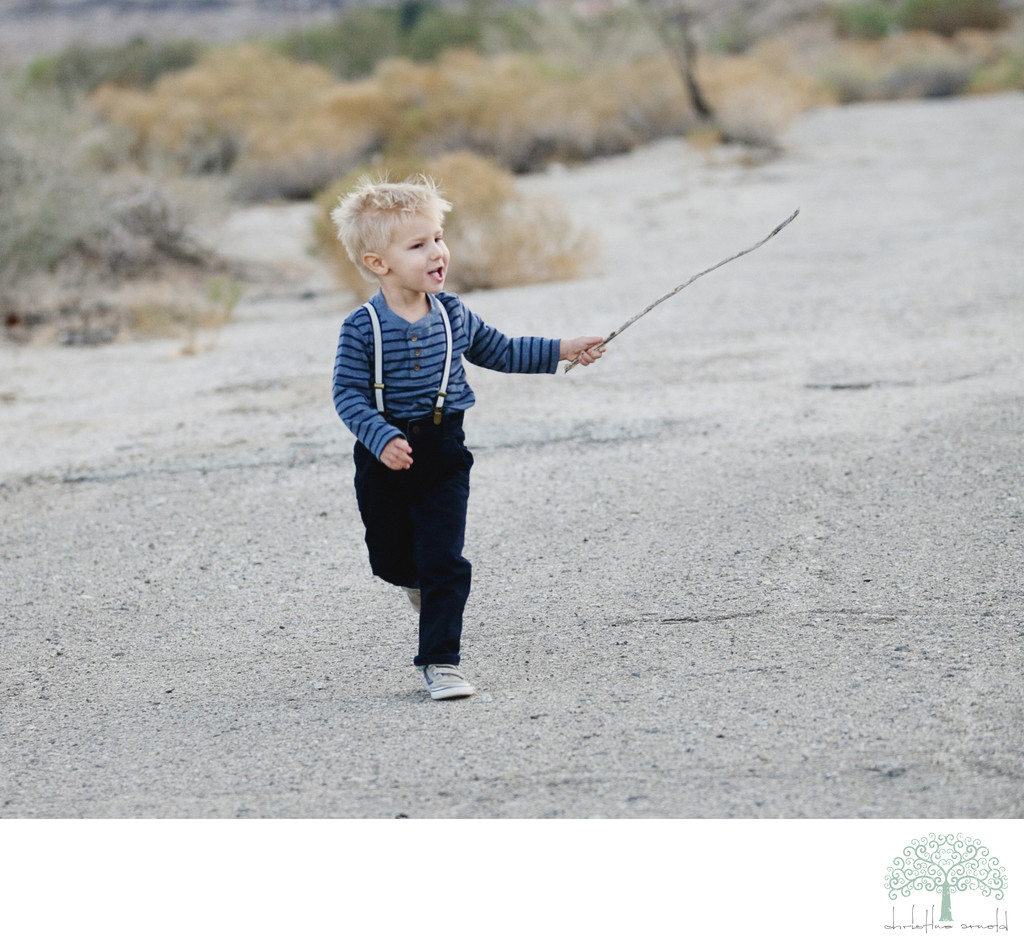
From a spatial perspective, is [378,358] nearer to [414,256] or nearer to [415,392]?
[415,392]

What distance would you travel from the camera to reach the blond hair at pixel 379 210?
141 inches

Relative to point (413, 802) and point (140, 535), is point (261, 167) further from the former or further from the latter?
point (413, 802)

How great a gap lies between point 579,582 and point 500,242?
8014 millimetres

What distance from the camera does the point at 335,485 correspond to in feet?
20.7

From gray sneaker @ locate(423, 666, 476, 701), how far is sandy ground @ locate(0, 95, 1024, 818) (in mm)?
54

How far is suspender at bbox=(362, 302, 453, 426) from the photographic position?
361 cm

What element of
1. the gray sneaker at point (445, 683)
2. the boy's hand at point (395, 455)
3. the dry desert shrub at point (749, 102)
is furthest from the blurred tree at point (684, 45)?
the boy's hand at point (395, 455)

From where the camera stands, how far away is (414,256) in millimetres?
3582

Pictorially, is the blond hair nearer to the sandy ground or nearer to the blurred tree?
the sandy ground

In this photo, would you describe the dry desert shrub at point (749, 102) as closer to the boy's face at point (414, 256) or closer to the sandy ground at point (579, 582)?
the sandy ground at point (579, 582)

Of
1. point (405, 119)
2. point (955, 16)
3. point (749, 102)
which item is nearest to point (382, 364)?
point (749, 102)

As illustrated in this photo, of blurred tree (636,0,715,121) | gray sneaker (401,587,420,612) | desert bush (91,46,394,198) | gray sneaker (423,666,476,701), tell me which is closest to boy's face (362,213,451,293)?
gray sneaker (401,587,420,612)

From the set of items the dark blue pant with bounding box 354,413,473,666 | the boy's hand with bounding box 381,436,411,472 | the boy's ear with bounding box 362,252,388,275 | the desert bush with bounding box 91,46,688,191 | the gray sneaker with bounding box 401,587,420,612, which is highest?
the desert bush with bounding box 91,46,688,191

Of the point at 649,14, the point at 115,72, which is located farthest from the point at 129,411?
the point at 115,72
